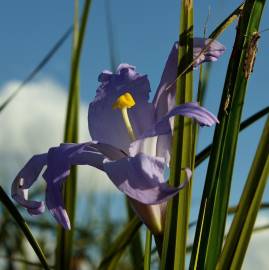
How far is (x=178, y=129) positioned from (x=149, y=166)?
4.6 inches

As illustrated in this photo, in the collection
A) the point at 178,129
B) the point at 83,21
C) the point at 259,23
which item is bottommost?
the point at 178,129

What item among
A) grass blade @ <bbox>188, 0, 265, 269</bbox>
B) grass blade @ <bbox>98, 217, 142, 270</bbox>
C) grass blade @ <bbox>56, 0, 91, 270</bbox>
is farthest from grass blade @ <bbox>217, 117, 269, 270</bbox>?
grass blade @ <bbox>56, 0, 91, 270</bbox>

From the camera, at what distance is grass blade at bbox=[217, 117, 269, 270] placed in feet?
2.26

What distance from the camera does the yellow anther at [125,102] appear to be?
72cm

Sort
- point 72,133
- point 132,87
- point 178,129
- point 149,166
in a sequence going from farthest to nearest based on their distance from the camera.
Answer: point 72,133 → point 132,87 → point 178,129 → point 149,166

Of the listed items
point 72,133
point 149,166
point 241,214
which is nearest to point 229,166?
point 241,214

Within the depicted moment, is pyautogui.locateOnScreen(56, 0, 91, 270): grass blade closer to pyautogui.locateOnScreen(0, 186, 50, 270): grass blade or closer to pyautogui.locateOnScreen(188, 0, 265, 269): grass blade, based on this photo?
pyautogui.locateOnScreen(0, 186, 50, 270): grass blade

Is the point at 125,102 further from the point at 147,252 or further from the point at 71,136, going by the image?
the point at 71,136

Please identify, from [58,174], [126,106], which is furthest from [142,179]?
[126,106]

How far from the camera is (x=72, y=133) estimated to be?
1.12 metres

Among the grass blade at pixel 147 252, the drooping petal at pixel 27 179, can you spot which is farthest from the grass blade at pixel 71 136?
the drooping petal at pixel 27 179

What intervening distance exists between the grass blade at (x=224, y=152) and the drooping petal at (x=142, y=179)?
11 cm

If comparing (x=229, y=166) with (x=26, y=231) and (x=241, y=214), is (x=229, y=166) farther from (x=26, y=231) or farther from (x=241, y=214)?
(x=26, y=231)

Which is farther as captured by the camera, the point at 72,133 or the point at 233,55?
the point at 72,133
